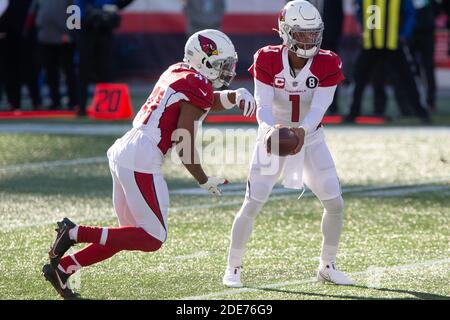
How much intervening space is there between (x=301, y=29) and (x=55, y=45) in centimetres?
943

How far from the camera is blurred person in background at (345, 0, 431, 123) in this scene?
49.0 ft

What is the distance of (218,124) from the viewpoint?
15.2m

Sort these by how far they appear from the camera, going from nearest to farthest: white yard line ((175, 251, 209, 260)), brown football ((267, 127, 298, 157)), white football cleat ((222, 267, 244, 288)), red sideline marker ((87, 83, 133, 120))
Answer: brown football ((267, 127, 298, 157)), white football cleat ((222, 267, 244, 288)), white yard line ((175, 251, 209, 260)), red sideline marker ((87, 83, 133, 120))

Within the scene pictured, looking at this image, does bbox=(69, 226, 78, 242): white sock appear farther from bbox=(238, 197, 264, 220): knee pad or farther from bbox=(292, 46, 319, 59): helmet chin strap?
bbox=(292, 46, 319, 59): helmet chin strap

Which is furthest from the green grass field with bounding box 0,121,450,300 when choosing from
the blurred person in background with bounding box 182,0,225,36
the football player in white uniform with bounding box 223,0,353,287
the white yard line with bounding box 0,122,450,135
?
the blurred person in background with bounding box 182,0,225,36

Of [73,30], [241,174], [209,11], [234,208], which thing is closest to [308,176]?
[234,208]

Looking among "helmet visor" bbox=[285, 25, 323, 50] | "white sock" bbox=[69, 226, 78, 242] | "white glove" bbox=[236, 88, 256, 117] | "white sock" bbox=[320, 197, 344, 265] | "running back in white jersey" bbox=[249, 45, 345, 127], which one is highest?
"helmet visor" bbox=[285, 25, 323, 50]

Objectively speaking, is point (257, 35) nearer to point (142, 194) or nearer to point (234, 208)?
point (234, 208)

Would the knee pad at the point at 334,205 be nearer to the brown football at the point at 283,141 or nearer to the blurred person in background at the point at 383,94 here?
the brown football at the point at 283,141

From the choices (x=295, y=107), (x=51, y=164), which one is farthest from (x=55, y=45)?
(x=295, y=107)

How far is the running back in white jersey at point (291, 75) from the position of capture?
720 cm

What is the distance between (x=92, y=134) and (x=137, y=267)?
267 inches

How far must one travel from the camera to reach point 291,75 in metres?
7.21

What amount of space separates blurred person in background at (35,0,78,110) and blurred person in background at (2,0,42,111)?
19cm
